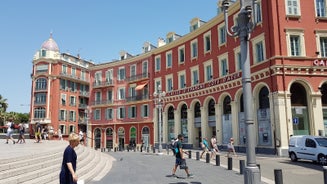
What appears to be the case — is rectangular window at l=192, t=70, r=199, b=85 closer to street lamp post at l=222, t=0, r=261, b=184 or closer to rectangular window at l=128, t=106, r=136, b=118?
rectangular window at l=128, t=106, r=136, b=118

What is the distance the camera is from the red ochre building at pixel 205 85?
2133 centimetres

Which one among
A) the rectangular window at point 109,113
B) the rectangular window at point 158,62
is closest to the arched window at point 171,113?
the rectangular window at point 158,62

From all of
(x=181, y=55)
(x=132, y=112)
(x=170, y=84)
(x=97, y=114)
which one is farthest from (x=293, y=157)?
(x=97, y=114)

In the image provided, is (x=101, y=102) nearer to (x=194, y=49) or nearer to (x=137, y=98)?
(x=137, y=98)

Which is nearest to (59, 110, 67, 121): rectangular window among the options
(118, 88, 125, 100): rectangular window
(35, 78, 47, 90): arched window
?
(35, 78, 47, 90): arched window

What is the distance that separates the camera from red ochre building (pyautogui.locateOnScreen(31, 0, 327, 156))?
70.0 ft

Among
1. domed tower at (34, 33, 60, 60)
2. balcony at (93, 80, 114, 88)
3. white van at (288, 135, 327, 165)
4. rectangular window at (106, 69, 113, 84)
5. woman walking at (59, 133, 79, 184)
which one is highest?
domed tower at (34, 33, 60, 60)

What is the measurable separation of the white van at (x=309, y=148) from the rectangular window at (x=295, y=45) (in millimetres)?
7308

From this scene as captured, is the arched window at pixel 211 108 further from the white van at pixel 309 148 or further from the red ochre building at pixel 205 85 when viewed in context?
the white van at pixel 309 148

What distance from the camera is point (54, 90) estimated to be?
4959cm

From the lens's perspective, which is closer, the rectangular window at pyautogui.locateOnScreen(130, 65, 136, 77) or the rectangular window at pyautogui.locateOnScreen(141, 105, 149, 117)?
the rectangular window at pyautogui.locateOnScreen(141, 105, 149, 117)

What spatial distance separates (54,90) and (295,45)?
39.8 metres

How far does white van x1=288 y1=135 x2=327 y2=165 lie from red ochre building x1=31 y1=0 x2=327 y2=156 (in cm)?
276

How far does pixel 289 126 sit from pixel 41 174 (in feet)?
56.2
